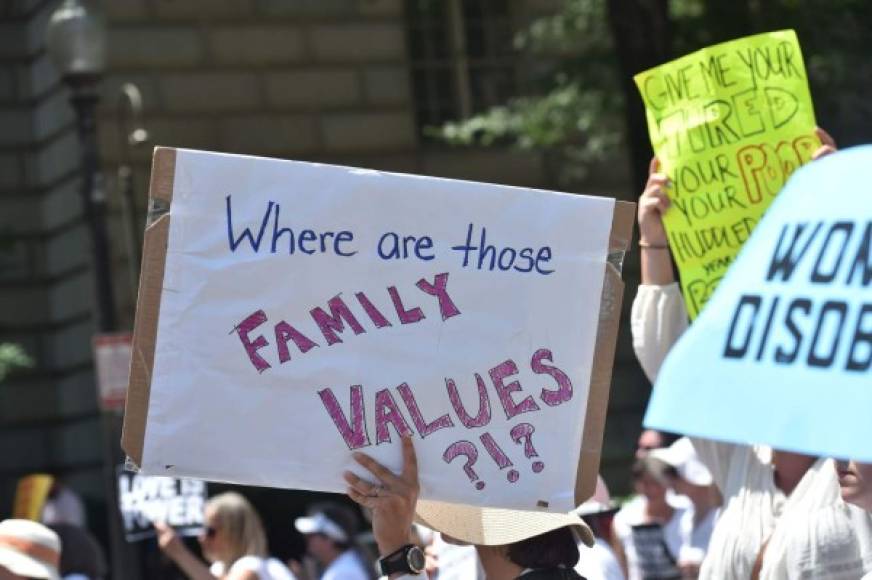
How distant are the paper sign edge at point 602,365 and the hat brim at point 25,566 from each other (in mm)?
2491

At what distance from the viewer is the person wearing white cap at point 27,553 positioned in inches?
231

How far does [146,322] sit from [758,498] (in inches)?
76.1

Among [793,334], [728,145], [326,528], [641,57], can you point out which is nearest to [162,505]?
[326,528]

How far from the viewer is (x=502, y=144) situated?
21.0 m

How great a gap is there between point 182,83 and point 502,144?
12.2 feet

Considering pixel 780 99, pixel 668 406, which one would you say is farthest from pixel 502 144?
pixel 668 406

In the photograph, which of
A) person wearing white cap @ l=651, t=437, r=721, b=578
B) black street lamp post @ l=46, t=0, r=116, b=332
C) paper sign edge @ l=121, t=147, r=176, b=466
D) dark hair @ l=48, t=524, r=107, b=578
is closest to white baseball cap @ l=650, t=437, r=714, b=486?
person wearing white cap @ l=651, t=437, r=721, b=578

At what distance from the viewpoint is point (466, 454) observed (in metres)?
3.92

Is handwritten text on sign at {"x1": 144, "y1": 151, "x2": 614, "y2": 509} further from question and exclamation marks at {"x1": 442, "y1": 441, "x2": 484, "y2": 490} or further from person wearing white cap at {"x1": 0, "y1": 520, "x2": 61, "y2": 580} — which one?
person wearing white cap at {"x1": 0, "y1": 520, "x2": 61, "y2": 580}

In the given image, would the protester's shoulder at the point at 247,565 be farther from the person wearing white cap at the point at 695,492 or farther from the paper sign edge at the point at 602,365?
the paper sign edge at the point at 602,365

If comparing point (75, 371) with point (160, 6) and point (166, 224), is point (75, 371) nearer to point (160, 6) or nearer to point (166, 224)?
point (160, 6)

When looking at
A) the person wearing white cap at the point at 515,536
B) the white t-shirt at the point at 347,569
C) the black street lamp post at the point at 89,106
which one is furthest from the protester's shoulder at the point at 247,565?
the black street lamp post at the point at 89,106

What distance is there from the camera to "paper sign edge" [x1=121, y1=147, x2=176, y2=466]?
12.4ft

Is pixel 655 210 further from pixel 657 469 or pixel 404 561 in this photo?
pixel 657 469
